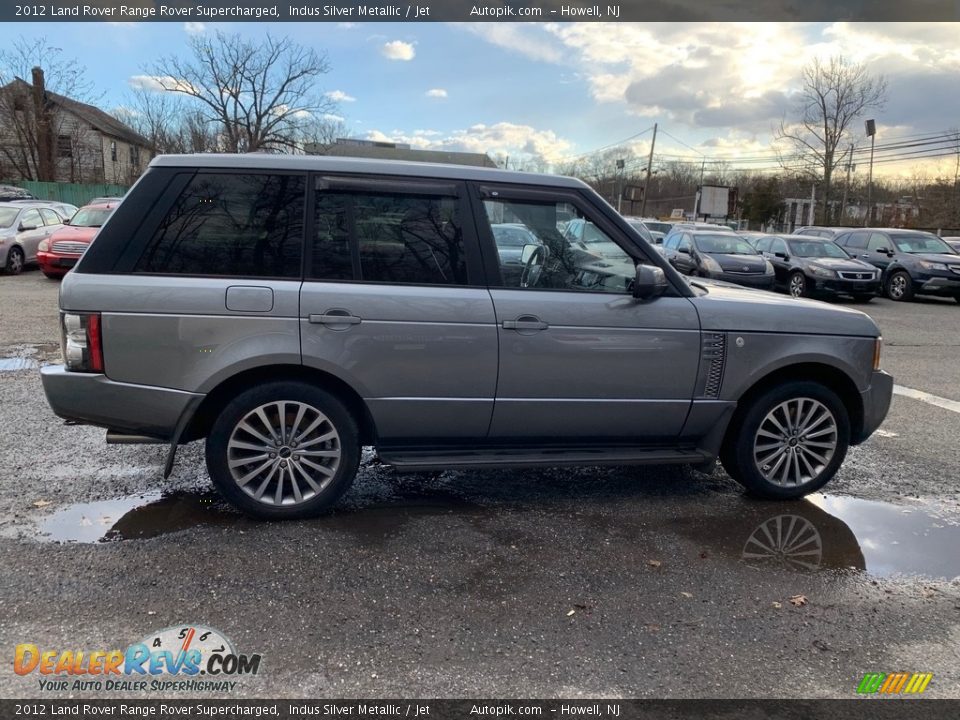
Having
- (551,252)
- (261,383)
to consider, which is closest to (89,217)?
(261,383)

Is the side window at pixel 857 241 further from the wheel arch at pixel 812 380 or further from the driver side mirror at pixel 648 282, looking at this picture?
the driver side mirror at pixel 648 282

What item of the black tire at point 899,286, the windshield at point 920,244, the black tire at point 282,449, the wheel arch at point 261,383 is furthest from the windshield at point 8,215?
the windshield at point 920,244

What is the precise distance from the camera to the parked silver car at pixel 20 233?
1538 centimetres

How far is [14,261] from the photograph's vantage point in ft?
51.3

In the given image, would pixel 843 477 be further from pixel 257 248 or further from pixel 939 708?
pixel 257 248

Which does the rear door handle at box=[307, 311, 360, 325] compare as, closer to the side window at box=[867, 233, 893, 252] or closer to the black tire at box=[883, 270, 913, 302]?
the black tire at box=[883, 270, 913, 302]

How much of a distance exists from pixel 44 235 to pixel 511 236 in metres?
16.5

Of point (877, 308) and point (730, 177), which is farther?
point (730, 177)

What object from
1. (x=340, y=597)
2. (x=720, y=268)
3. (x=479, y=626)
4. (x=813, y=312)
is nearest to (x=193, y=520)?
(x=340, y=597)

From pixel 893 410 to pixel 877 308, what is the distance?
10.4m

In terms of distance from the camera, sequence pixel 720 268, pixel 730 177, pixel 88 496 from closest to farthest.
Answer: pixel 88 496 < pixel 720 268 < pixel 730 177

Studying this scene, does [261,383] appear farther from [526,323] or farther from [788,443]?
[788,443]

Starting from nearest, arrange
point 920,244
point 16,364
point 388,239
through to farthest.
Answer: point 388,239
point 16,364
point 920,244

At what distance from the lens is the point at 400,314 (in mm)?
3818
